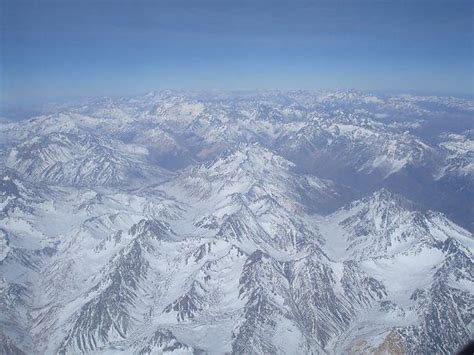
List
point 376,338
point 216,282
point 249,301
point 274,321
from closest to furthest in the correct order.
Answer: point 376,338 < point 274,321 < point 249,301 < point 216,282

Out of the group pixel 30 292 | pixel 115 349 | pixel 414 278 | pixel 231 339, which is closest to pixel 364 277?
pixel 414 278

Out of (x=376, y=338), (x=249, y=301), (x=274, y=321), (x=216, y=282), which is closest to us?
(x=376, y=338)

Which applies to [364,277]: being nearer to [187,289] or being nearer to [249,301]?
[249,301]

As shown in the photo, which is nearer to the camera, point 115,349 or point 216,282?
point 115,349

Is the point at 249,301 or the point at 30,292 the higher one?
the point at 249,301

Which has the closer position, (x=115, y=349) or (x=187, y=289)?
(x=115, y=349)

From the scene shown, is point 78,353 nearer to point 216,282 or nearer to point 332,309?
point 216,282

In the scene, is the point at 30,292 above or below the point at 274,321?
below

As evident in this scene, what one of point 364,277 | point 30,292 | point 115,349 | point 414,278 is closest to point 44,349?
point 115,349

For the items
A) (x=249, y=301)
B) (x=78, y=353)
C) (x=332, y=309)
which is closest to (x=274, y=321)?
(x=249, y=301)
